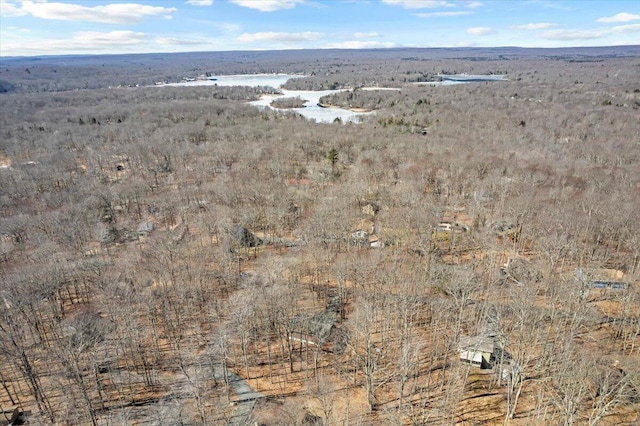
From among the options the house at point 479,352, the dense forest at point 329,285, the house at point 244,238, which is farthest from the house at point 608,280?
the house at point 244,238

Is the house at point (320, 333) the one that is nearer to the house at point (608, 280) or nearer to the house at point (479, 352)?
the house at point (479, 352)

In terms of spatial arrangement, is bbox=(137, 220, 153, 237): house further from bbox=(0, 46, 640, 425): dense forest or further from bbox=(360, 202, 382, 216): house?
bbox=(360, 202, 382, 216): house

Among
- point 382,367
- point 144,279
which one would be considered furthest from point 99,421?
point 382,367

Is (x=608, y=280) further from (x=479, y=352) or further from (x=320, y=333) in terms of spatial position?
(x=320, y=333)

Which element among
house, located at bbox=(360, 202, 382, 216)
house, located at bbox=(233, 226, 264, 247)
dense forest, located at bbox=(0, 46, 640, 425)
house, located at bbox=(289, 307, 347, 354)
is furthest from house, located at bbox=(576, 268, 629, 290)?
house, located at bbox=(233, 226, 264, 247)

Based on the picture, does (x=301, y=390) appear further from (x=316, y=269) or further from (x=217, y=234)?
(x=217, y=234)

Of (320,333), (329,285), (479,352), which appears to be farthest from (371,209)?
(479,352)
